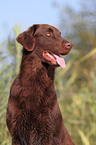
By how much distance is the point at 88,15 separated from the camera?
15328 mm

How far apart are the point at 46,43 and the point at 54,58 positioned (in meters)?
0.18

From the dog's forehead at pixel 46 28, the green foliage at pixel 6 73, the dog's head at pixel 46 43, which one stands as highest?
the dog's forehead at pixel 46 28

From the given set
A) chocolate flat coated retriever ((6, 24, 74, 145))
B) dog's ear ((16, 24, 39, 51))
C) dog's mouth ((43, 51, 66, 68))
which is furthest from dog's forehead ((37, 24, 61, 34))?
dog's mouth ((43, 51, 66, 68))

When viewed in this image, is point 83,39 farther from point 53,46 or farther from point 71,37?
point 53,46

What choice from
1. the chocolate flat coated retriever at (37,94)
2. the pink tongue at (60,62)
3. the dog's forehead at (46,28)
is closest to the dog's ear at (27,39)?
the chocolate flat coated retriever at (37,94)

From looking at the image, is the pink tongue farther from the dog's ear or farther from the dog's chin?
the dog's ear

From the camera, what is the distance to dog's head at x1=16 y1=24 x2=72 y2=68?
255 centimetres

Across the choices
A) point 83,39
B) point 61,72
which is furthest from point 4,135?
point 83,39

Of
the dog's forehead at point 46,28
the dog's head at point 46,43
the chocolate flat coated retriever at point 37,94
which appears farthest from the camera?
the dog's forehead at point 46,28

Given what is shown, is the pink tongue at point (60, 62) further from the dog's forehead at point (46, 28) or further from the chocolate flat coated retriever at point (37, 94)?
the dog's forehead at point (46, 28)

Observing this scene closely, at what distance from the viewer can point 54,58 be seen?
8.45 ft

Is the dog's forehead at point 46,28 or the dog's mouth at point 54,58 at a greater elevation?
the dog's forehead at point 46,28

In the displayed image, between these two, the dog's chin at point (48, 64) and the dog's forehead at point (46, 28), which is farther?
the dog's forehead at point (46, 28)

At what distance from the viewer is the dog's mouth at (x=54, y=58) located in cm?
252
